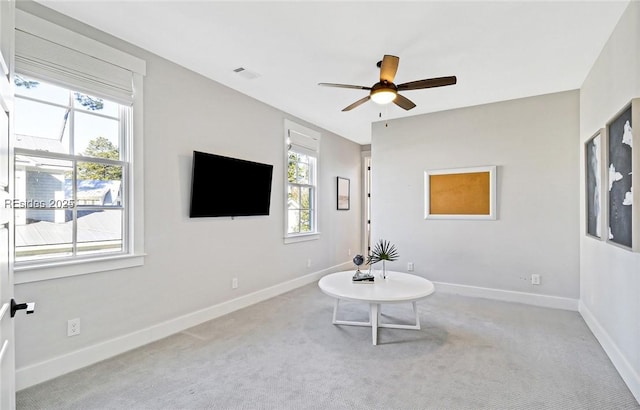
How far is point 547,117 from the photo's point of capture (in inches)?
158

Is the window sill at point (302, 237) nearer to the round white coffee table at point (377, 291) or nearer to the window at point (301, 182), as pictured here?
the window at point (301, 182)

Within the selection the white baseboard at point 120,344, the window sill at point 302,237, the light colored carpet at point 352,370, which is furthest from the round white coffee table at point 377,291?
the window sill at point 302,237

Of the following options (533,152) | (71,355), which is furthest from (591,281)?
(71,355)

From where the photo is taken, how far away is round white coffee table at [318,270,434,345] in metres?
2.81

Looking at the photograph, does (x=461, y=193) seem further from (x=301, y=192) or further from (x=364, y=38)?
(x=364, y=38)

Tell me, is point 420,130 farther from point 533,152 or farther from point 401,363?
point 401,363

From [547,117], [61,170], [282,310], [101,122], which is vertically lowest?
[282,310]

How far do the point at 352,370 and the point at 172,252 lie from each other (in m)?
1.99

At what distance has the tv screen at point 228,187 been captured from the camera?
332 cm

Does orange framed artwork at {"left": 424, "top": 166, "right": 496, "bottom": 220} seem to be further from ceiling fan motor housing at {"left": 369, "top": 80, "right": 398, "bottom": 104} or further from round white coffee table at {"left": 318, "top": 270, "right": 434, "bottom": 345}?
ceiling fan motor housing at {"left": 369, "top": 80, "right": 398, "bottom": 104}

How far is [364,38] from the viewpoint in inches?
105

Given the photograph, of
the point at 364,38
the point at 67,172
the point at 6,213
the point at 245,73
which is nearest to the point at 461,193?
the point at 364,38

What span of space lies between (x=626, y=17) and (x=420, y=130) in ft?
8.76

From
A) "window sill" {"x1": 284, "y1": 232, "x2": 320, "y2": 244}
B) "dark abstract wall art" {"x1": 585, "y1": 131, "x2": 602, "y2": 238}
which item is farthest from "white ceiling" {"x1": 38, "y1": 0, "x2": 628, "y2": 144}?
"window sill" {"x1": 284, "y1": 232, "x2": 320, "y2": 244}
